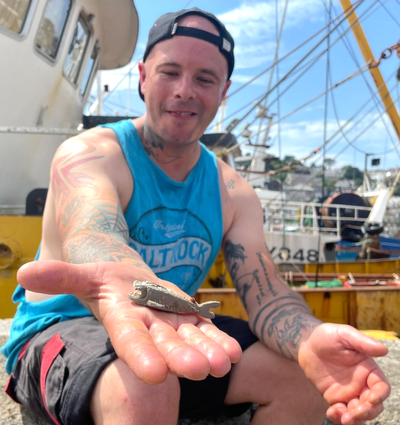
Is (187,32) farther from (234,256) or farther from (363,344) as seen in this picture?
(363,344)

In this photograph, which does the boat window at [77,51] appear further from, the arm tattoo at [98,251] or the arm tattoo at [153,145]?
the arm tattoo at [98,251]

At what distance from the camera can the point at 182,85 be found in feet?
6.25

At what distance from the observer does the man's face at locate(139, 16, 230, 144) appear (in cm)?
190

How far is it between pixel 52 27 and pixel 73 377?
575cm

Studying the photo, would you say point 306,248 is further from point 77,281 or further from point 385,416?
point 77,281

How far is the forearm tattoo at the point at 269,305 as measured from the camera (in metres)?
1.71

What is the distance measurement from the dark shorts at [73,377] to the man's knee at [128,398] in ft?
0.13

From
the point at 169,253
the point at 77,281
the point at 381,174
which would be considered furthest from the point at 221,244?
the point at 381,174

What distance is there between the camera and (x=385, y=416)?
202 cm

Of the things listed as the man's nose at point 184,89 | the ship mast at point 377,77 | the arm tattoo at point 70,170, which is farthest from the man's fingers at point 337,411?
the ship mast at point 377,77

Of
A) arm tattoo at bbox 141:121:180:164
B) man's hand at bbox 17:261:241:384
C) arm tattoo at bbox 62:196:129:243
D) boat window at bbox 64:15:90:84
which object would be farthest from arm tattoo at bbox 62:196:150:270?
boat window at bbox 64:15:90:84

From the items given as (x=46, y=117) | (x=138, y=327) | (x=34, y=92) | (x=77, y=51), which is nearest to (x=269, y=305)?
(x=138, y=327)

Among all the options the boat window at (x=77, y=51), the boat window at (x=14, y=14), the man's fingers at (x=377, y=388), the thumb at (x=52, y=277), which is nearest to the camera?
the thumb at (x=52, y=277)

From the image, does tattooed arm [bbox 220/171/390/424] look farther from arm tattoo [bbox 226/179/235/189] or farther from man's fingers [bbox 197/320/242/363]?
man's fingers [bbox 197/320/242/363]
